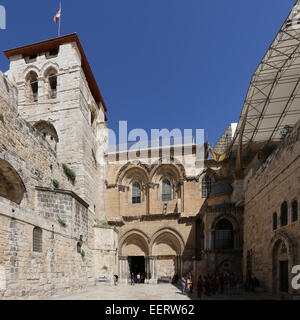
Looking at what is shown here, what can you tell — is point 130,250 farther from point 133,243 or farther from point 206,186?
→ point 206,186

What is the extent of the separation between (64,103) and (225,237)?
44.4ft

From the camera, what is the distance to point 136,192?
23.6 m

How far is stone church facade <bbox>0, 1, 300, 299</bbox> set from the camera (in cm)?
995

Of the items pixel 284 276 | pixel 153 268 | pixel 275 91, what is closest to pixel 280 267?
pixel 284 276

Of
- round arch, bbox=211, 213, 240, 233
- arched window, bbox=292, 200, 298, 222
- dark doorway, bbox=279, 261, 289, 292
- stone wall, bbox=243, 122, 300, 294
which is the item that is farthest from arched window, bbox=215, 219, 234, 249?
arched window, bbox=292, 200, 298, 222

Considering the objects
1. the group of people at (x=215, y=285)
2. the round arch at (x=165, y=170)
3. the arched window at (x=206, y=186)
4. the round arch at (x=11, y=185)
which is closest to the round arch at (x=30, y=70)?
the round arch at (x=165, y=170)

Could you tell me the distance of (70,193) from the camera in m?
12.2

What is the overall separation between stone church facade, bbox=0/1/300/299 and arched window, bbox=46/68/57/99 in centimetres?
7

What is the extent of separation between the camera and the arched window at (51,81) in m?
21.0

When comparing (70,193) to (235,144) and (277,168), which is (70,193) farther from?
(235,144)

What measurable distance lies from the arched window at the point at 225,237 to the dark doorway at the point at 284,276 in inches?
265

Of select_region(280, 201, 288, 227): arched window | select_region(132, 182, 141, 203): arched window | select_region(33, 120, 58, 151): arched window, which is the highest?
select_region(33, 120, 58, 151): arched window

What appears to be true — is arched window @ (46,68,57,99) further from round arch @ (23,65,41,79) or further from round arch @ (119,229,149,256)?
round arch @ (119,229,149,256)
